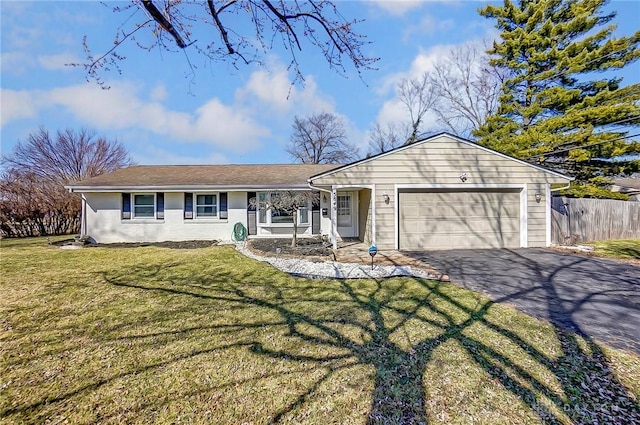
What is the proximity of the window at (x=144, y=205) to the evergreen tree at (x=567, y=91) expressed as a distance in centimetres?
1902

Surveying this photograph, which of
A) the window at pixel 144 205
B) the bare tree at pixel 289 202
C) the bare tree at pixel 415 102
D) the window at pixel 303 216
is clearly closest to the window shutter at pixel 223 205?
the bare tree at pixel 289 202

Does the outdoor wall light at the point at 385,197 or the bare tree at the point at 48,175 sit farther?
the bare tree at the point at 48,175

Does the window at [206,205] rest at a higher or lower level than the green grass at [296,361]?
higher

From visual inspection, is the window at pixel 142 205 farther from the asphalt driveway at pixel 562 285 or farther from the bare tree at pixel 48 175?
the asphalt driveway at pixel 562 285

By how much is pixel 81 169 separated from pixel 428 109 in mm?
33264

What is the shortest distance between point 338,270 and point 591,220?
38.3 feet

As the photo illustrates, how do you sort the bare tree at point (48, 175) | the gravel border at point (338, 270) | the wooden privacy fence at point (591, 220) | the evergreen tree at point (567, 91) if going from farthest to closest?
the evergreen tree at point (567, 91), the bare tree at point (48, 175), the wooden privacy fence at point (591, 220), the gravel border at point (338, 270)

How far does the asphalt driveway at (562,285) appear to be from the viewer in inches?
160

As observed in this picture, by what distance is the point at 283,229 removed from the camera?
12539mm

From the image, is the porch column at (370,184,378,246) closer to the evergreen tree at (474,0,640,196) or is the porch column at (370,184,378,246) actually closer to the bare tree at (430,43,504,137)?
the evergreen tree at (474,0,640,196)

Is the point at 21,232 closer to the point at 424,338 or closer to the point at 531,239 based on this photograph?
the point at 424,338

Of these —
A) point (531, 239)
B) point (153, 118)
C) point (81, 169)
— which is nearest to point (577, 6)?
point (531, 239)

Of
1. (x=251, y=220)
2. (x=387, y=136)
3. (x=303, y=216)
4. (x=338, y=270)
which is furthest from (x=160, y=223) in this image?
(x=387, y=136)

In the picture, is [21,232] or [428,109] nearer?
[21,232]
